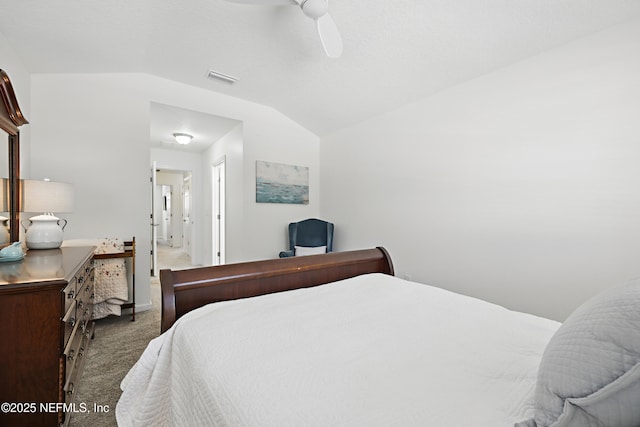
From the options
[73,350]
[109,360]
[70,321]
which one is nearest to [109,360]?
[109,360]

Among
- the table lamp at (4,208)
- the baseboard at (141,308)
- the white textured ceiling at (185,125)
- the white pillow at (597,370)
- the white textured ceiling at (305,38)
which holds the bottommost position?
the baseboard at (141,308)

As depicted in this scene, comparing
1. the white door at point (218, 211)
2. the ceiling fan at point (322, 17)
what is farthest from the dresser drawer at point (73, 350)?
the white door at point (218, 211)

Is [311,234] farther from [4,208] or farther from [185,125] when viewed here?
[4,208]

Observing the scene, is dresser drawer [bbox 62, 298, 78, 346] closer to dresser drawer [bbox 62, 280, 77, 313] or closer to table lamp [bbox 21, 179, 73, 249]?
dresser drawer [bbox 62, 280, 77, 313]

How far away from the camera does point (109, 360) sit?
2074 mm

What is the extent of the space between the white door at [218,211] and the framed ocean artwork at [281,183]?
1075mm

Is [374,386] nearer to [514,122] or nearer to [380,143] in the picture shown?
[514,122]

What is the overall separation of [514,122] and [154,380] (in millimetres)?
2922

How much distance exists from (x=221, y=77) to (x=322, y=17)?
176cm

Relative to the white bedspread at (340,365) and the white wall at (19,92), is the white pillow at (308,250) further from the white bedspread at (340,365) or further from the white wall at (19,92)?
the white wall at (19,92)

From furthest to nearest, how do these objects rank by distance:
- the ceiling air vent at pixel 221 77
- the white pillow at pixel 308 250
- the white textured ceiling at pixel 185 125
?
1. the white pillow at pixel 308 250
2. the white textured ceiling at pixel 185 125
3. the ceiling air vent at pixel 221 77

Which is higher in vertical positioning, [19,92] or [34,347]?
[19,92]

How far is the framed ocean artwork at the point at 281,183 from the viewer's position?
3.95 metres

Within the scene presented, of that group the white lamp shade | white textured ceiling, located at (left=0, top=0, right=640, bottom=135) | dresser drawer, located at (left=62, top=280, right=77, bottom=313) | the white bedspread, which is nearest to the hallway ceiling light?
white textured ceiling, located at (left=0, top=0, right=640, bottom=135)
